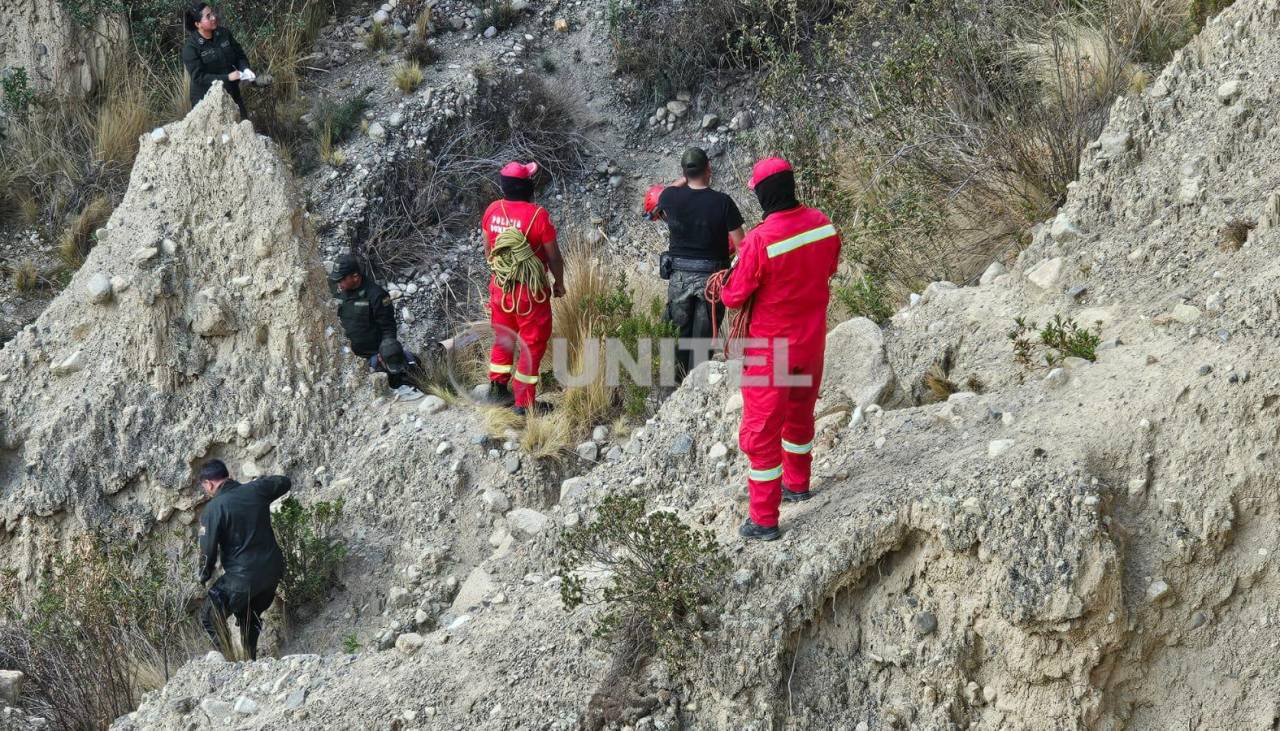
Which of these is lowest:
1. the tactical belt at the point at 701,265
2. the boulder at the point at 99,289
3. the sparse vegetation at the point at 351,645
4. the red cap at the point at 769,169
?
the sparse vegetation at the point at 351,645

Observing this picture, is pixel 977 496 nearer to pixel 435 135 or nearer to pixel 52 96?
pixel 435 135

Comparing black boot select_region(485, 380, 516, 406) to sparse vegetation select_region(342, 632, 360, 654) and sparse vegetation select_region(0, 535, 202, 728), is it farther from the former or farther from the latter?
sparse vegetation select_region(0, 535, 202, 728)

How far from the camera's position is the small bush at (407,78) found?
1055 centimetres

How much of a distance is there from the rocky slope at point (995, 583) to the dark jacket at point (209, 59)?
509 cm

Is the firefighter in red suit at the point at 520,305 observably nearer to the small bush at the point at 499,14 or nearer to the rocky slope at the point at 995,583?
the rocky slope at the point at 995,583

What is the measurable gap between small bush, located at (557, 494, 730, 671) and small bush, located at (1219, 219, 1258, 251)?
247 centimetres

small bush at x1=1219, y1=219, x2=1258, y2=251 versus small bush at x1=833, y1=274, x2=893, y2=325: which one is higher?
small bush at x1=1219, y1=219, x2=1258, y2=251

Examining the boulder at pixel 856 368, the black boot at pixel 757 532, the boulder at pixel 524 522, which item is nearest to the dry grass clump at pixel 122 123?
the boulder at pixel 524 522

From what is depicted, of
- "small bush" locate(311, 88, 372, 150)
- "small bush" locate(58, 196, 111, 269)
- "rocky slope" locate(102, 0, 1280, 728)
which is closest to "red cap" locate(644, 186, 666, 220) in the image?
"rocky slope" locate(102, 0, 1280, 728)

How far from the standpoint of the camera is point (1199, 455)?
14.0 ft

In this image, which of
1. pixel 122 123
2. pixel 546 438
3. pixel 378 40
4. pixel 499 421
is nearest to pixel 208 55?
pixel 122 123

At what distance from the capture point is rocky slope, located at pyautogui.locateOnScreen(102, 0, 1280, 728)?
4137 mm

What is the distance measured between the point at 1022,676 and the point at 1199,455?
0.96m

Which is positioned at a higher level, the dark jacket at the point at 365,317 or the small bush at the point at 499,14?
the small bush at the point at 499,14
